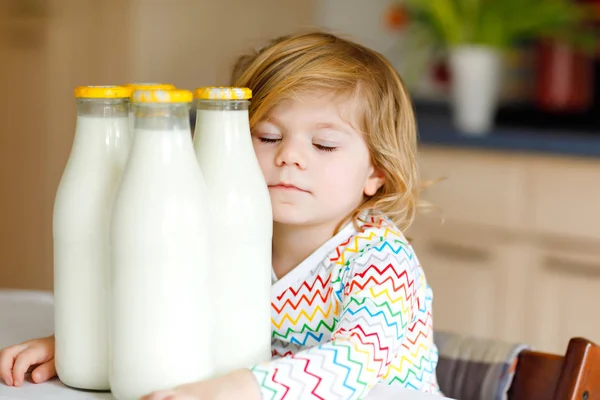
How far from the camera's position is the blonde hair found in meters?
1.02

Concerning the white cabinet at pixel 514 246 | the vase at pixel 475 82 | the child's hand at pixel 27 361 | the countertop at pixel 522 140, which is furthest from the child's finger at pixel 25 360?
the vase at pixel 475 82

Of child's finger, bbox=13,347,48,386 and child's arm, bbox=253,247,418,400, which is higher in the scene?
child's arm, bbox=253,247,418,400

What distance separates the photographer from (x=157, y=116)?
0.72 m

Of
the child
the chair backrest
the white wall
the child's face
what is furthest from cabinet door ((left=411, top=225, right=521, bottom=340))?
the child's face

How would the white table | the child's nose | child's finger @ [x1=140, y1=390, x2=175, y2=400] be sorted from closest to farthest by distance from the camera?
1. child's finger @ [x1=140, y1=390, x2=175, y2=400]
2. the white table
3. the child's nose

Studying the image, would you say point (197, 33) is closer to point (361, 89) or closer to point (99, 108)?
point (361, 89)

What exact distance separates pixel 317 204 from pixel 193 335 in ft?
1.00

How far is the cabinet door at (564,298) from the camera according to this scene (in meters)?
2.34

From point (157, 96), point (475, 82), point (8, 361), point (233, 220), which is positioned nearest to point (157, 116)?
point (157, 96)

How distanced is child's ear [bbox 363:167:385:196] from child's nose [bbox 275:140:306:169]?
0.50 feet

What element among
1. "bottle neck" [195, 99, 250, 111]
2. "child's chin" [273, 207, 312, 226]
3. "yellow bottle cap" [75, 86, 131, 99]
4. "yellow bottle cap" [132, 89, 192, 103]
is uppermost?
"yellow bottle cap" [132, 89, 192, 103]

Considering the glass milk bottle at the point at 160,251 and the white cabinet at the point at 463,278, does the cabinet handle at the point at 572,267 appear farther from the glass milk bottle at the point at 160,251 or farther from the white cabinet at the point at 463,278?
→ the glass milk bottle at the point at 160,251

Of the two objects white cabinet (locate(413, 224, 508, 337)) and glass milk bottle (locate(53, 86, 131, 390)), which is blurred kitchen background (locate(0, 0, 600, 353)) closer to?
white cabinet (locate(413, 224, 508, 337))

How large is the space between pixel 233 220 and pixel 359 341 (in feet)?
0.55
